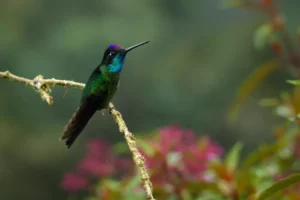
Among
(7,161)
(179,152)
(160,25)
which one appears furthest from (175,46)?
(179,152)

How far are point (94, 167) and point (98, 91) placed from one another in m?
1.08

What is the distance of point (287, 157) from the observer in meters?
2.30

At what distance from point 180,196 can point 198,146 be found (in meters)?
0.30

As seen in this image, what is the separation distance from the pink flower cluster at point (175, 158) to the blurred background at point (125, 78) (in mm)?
4209

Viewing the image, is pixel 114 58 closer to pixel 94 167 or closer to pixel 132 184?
pixel 132 184

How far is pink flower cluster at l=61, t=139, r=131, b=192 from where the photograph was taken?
8.57ft

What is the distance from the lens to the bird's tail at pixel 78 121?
1335 millimetres

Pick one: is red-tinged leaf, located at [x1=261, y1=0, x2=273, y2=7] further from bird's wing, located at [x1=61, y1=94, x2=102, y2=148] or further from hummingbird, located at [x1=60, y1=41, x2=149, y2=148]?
bird's wing, located at [x1=61, y1=94, x2=102, y2=148]

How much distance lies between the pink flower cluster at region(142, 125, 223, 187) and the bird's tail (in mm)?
536

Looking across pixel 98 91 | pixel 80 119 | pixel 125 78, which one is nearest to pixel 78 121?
pixel 80 119

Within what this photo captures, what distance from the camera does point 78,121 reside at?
4.51 feet

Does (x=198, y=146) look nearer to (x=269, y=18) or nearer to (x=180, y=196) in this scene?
(x=180, y=196)

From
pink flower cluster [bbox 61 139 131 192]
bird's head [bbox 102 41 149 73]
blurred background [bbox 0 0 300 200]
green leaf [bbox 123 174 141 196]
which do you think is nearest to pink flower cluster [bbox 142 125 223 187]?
green leaf [bbox 123 174 141 196]

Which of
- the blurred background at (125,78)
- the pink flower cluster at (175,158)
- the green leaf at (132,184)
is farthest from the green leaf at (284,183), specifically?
the blurred background at (125,78)
